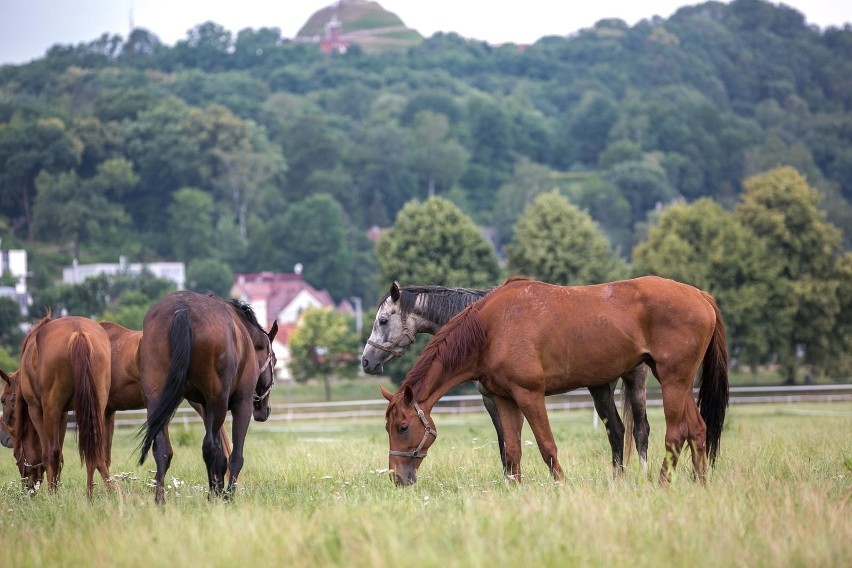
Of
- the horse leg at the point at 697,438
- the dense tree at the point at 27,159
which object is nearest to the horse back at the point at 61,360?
the horse leg at the point at 697,438

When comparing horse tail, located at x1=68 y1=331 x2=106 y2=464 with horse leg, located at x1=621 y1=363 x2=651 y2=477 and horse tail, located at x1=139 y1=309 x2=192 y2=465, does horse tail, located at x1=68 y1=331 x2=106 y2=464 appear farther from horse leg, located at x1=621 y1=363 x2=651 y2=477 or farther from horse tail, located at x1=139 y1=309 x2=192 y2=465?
horse leg, located at x1=621 y1=363 x2=651 y2=477

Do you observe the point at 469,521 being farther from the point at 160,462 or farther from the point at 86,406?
the point at 86,406

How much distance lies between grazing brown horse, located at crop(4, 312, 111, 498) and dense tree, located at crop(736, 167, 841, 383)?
157 feet

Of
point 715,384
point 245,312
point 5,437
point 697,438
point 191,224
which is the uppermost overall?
point 191,224

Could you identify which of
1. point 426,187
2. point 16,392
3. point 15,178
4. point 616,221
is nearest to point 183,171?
point 15,178

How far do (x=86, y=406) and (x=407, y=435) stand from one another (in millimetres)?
3213

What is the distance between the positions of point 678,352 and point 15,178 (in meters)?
158

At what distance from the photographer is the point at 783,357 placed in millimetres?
57688

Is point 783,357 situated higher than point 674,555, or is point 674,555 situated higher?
point 674,555

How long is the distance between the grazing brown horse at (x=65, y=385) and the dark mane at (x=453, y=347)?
3156 mm

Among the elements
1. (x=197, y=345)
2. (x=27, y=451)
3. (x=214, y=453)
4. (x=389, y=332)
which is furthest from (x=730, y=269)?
(x=197, y=345)

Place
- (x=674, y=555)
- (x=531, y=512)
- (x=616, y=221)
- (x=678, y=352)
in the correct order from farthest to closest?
(x=616, y=221)
(x=678, y=352)
(x=531, y=512)
(x=674, y=555)

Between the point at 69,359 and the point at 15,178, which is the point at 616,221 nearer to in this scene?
the point at 15,178

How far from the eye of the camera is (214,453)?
11.8 meters
